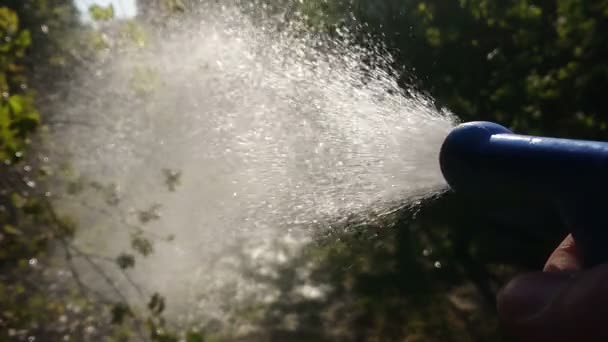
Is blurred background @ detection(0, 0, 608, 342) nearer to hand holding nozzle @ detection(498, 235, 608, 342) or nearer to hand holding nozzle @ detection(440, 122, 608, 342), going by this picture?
hand holding nozzle @ detection(440, 122, 608, 342)

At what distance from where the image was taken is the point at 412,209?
270 centimetres

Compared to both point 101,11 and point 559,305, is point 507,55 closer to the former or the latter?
point 101,11

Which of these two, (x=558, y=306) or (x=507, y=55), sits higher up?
(x=507, y=55)

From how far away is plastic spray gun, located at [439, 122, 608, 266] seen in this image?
954 mm

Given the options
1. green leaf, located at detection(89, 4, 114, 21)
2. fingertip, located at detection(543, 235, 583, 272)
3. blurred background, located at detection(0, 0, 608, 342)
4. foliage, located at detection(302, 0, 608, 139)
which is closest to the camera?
fingertip, located at detection(543, 235, 583, 272)

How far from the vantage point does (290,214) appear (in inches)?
83.3

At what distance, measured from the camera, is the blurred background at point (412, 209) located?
2.87 m

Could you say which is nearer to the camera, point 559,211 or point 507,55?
point 559,211

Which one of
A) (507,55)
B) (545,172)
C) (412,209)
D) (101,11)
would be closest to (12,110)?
(101,11)

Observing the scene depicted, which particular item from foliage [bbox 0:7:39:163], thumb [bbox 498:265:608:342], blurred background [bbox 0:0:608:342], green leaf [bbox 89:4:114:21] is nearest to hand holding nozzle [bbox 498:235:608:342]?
thumb [bbox 498:265:608:342]

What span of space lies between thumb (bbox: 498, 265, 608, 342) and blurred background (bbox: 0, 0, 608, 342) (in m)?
1.60

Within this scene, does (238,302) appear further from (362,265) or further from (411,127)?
(411,127)

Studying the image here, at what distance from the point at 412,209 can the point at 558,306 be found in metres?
1.76

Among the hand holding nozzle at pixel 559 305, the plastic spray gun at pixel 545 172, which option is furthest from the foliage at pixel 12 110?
the hand holding nozzle at pixel 559 305
